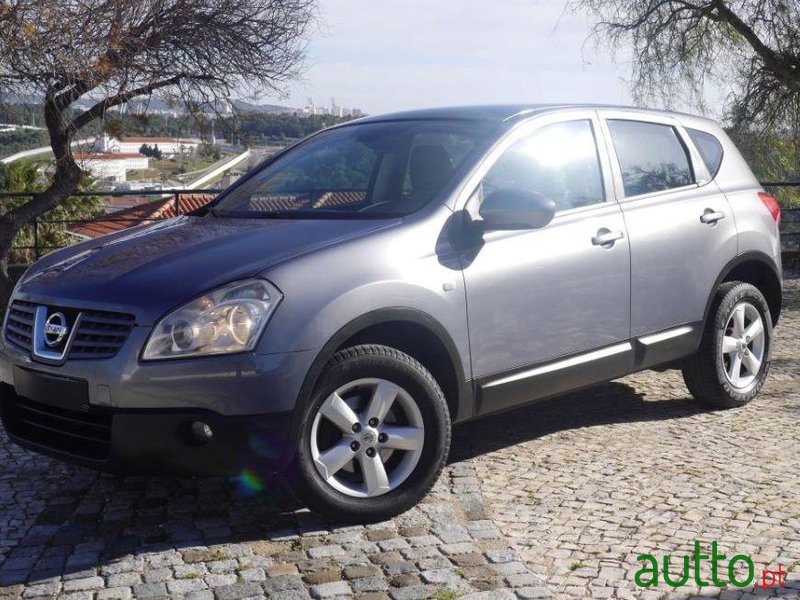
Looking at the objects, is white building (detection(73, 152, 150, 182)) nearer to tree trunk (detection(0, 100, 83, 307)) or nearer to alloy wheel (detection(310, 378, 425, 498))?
tree trunk (detection(0, 100, 83, 307))

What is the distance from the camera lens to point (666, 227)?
19.4 ft

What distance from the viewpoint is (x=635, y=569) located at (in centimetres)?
397

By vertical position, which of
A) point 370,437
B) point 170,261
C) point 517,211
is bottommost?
point 370,437

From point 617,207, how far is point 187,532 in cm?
280

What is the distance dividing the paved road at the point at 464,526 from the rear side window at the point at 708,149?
1632 mm

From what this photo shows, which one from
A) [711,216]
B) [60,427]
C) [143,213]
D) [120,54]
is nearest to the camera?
[60,427]

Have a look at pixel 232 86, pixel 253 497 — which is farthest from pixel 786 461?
pixel 232 86

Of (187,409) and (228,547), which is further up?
(187,409)

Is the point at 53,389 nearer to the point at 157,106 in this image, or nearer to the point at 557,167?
the point at 557,167

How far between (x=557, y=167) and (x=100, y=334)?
250 cm

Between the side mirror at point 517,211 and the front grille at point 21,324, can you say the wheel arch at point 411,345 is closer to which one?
the side mirror at point 517,211

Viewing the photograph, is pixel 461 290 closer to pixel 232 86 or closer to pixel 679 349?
pixel 679 349

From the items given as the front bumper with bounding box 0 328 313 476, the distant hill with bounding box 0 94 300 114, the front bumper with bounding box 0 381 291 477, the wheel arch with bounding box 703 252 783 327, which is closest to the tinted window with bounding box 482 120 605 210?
the wheel arch with bounding box 703 252 783 327

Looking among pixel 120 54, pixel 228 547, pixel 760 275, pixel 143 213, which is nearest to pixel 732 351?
pixel 760 275
